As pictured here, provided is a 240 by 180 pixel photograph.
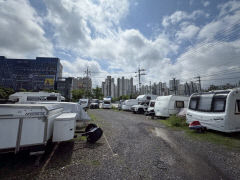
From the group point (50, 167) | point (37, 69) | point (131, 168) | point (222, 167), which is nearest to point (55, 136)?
point (50, 167)

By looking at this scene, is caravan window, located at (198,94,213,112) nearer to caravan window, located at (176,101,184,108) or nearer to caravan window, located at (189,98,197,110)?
caravan window, located at (189,98,197,110)

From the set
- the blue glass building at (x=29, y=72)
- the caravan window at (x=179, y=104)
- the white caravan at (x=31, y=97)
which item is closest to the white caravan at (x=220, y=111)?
the caravan window at (x=179, y=104)

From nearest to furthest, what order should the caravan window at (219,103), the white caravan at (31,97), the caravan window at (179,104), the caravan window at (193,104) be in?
1. the caravan window at (219,103)
2. the caravan window at (193,104)
3. the caravan window at (179,104)
4. the white caravan at (31,97)

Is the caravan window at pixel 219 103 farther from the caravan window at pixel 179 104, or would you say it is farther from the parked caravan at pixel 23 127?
the parked caravan at pixel 23 127

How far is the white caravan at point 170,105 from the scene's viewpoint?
10.6m

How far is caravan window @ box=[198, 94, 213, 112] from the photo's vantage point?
6.36 meters

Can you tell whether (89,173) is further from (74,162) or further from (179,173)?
(179,173)

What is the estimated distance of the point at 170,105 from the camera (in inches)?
418

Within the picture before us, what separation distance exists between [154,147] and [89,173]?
2.72 meters

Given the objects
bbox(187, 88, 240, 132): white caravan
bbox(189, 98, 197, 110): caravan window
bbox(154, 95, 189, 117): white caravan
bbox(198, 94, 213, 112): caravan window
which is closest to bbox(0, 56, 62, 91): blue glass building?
bbox(154, 95, 189, 117): white caravan

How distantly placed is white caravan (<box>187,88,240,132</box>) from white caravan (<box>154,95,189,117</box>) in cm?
370

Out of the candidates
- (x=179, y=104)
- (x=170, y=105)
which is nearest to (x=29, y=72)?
(x=170, y=105)

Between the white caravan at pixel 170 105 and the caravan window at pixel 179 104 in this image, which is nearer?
the white caravan at pixel 170 105

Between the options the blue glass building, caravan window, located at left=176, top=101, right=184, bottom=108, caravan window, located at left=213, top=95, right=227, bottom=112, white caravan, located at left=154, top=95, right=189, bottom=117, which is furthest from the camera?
the blue glass building
